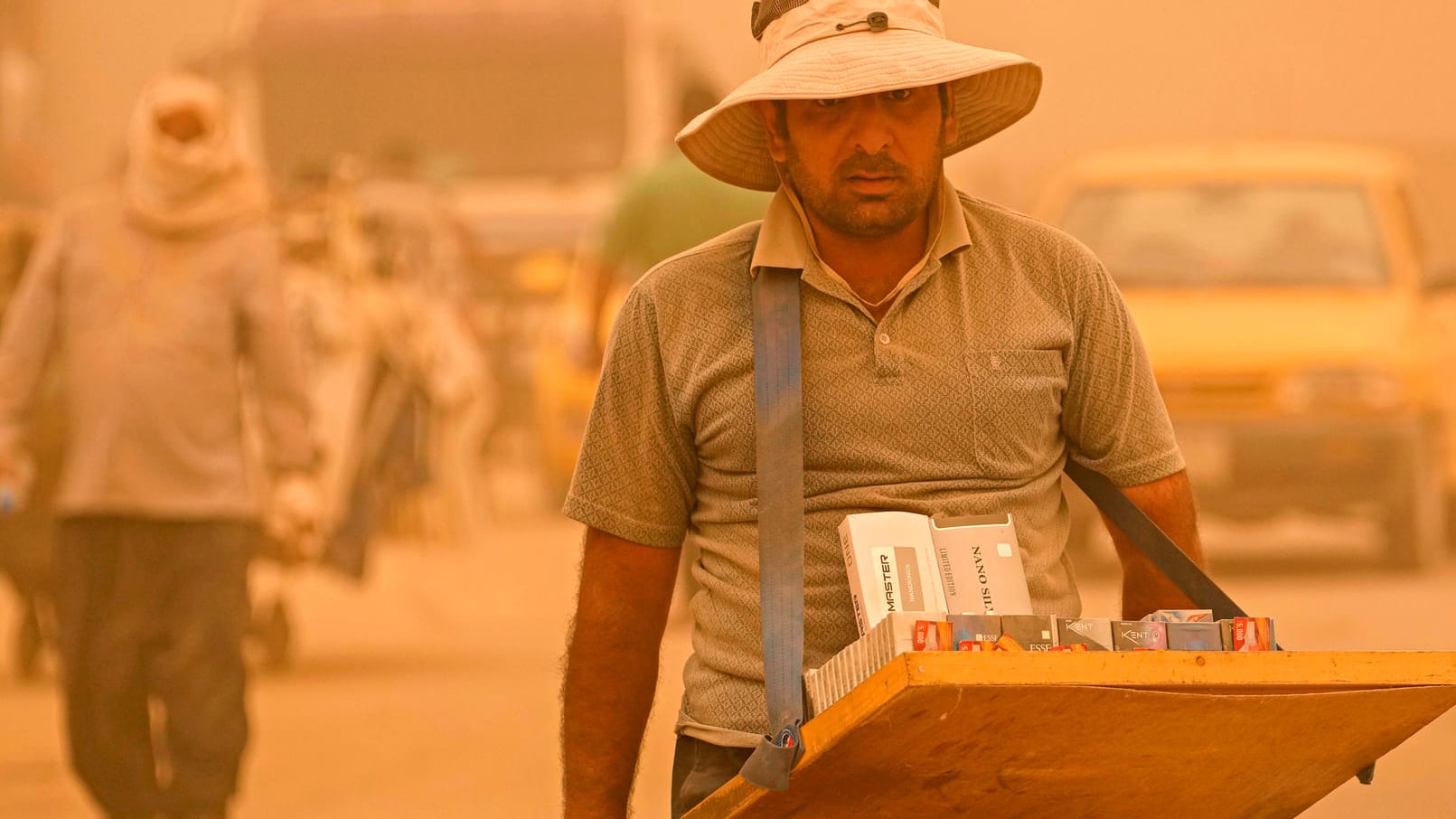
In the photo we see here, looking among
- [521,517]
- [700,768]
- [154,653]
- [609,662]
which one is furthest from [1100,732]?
[521,517]

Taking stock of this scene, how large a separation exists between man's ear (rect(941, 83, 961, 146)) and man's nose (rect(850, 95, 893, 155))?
0.31 ft

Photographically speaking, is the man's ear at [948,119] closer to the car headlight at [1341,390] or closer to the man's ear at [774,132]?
the man's ear at [774,132]

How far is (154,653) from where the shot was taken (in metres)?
5.17

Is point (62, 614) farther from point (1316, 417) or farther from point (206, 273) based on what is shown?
point (1316, 417)

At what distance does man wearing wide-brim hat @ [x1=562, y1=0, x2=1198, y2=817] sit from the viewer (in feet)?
7.77

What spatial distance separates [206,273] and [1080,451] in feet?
9.94

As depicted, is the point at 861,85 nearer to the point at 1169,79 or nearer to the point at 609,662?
the point at 609,662

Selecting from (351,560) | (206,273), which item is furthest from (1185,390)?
(206,273)

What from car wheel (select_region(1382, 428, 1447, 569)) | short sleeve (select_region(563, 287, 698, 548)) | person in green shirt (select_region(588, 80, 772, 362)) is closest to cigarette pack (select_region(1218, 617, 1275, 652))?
short sleeve (select_region(563, 287, 698, 548))

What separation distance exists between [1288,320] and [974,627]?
5.08 metres

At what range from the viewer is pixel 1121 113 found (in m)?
6.96

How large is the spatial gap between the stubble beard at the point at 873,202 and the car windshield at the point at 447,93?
5028 mm

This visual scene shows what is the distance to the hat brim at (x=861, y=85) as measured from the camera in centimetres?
236

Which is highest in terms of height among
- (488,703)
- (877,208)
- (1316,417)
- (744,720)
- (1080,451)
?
Answer: (877,208)
